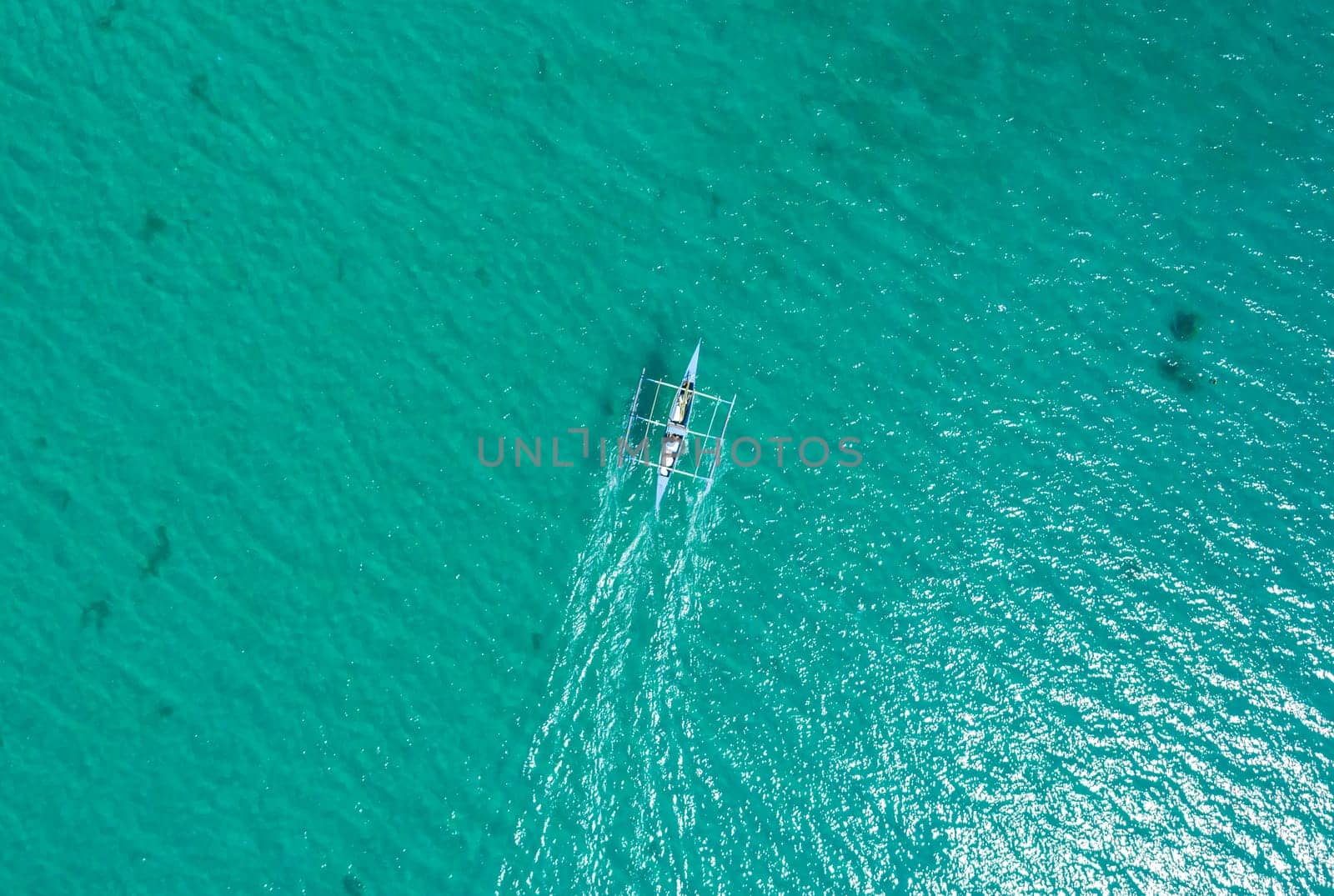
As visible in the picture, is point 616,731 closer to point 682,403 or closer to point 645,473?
point 645,473

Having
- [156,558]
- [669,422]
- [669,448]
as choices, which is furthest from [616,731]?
[156,558]

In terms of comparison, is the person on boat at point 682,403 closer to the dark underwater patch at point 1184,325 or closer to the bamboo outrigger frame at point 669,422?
the bamboo outrigger frame at point 669,422

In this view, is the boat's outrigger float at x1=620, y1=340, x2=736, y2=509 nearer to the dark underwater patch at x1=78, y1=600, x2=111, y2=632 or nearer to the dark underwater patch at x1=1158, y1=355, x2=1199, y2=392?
the dark underwater patch at x1=1158, y1=355, x2=1199, y2=392

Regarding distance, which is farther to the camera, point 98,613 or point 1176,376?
point 1176,376

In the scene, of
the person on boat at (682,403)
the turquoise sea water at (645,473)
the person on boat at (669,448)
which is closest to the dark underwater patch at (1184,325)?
the turquoise sea water at (645,473)

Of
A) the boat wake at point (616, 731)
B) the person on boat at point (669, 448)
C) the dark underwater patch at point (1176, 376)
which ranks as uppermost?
the dark underwater patch at point (1176, 376)
